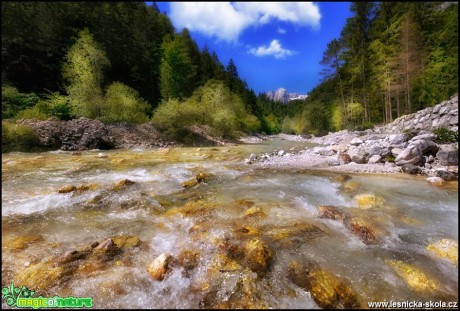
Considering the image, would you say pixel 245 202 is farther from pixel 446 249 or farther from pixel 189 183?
pixel 446 249

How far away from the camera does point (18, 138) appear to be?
12.2 metres

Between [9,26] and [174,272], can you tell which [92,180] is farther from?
[9,26]

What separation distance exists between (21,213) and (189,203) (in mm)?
Answer: 3945

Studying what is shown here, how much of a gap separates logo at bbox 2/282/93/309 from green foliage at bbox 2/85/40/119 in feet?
47.2

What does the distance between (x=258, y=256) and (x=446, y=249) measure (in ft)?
11.9

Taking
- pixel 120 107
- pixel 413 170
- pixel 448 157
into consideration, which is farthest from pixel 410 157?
pixel 120 107

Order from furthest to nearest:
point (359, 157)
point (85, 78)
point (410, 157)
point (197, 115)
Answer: point (197, 115) → point (85, 78) → point (359, 157) → point (410, 157)

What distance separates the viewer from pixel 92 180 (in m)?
7.89

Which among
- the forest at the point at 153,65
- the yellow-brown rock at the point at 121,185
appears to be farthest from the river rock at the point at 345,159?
the forest at the point at 153,65

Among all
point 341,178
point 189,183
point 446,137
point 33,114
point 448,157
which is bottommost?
point 341,178

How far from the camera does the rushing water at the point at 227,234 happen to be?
2984mm

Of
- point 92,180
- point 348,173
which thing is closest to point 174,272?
point 92,180

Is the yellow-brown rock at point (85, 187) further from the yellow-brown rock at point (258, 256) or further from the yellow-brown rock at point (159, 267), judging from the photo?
the yellow-brown rock at point (258, 256)

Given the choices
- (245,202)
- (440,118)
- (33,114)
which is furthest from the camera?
(33,114)
